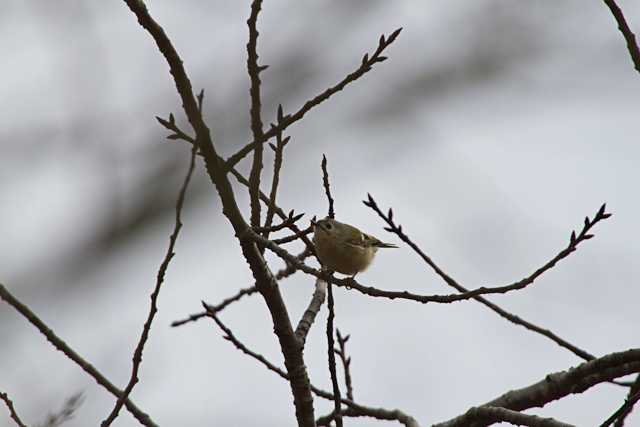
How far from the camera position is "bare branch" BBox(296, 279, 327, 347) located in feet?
10.7

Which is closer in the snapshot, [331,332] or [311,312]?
[331,332]

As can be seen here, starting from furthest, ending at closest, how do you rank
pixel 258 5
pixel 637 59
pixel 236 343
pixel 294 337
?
1. pixel 236 343
2. pixel 294 337
3. pixel 258 5
4. pixel 637 59

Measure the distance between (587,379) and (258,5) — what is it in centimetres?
184

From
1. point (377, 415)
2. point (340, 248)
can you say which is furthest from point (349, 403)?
point (340, 248)

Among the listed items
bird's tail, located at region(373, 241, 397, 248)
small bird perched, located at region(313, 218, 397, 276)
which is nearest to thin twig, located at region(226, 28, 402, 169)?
small bird perched, located at region(313, 218, 397, 276)

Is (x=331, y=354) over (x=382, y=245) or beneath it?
beneath

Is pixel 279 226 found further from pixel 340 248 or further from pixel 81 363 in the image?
pixel 340 248

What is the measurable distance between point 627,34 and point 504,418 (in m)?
1.39

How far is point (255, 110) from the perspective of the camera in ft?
7.35

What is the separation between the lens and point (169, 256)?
2.61 metres

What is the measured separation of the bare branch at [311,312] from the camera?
3.25 metres

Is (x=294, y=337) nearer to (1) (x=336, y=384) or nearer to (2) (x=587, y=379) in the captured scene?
(1) (x=336, y=384)

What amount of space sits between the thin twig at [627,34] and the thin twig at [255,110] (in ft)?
3.32

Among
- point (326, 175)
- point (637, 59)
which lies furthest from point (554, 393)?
point (637, 59)
